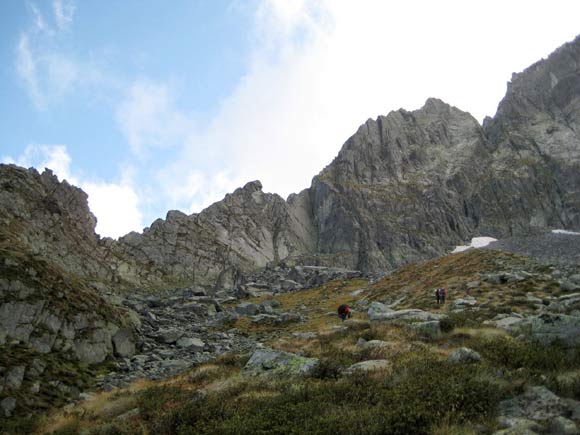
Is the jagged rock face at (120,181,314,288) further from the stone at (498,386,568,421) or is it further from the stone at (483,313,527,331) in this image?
the stone at (498,386,568,421)

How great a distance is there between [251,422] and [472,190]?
544 feet

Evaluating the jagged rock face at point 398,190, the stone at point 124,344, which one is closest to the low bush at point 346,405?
the stone at point 124,344

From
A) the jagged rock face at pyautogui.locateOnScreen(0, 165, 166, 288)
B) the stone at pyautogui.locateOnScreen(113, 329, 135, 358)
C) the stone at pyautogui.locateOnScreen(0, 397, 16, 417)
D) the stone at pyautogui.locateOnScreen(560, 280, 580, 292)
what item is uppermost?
the jagged rock face at pyautogui.locateOnScreen(0, 165, 166, 288)

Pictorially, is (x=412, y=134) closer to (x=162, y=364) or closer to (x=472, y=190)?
(x=472, y=190)

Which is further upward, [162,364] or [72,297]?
[72,297]

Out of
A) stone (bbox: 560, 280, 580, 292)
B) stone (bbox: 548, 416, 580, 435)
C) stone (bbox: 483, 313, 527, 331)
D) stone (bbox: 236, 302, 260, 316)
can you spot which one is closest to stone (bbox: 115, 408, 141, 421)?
stone (bbox: 548, 416, 580, 435)

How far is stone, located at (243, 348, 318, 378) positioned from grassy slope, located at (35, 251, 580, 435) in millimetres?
612

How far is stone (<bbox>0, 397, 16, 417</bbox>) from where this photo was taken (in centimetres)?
1506

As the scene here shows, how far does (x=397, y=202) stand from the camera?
6265 inches

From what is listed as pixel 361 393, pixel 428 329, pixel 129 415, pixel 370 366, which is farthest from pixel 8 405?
→ pixel 428 329

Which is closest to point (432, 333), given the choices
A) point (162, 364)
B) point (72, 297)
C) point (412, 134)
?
point (162, 364)

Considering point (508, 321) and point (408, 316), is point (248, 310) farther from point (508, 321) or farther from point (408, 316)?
point (508, 321)

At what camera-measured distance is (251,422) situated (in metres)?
9.09

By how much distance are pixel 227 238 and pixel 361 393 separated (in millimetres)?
147783
